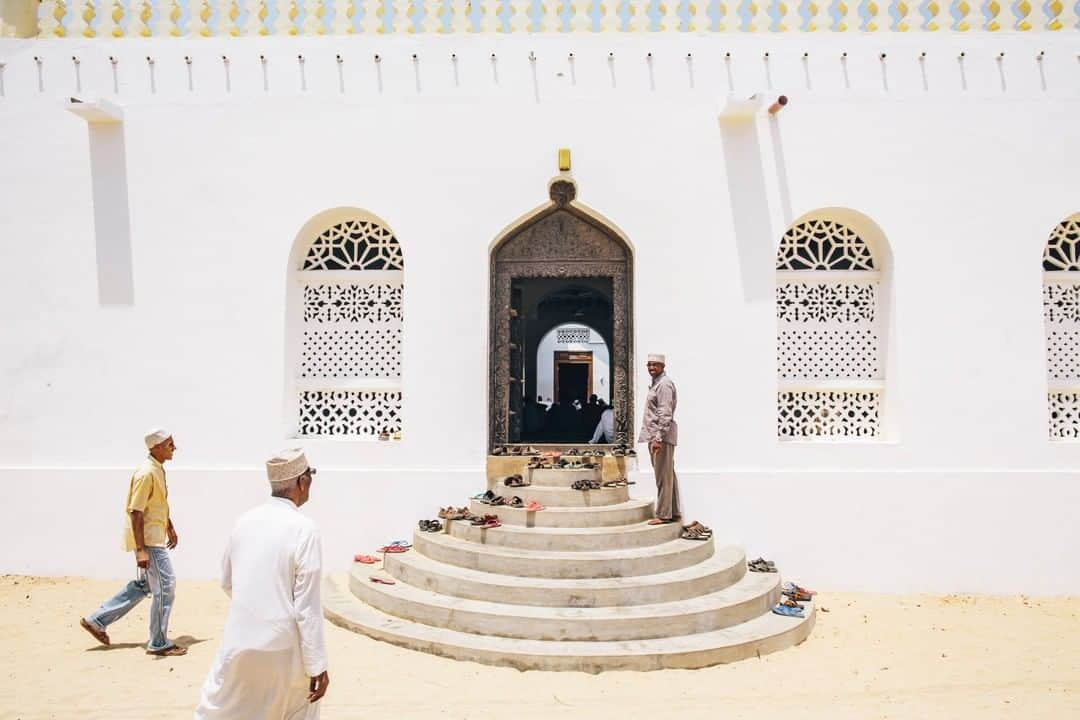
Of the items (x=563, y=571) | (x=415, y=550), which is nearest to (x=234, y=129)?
(x=415, y=550)

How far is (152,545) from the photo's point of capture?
171 inches

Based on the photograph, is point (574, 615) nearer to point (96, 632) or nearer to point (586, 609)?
point (586, 609)

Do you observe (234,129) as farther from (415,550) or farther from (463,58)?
(415,550)

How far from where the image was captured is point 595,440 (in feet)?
23.6

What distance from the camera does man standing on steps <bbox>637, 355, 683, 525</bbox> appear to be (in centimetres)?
548

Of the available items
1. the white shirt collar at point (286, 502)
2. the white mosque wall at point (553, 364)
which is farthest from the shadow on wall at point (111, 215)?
the white mosque wall at point (553, 364)

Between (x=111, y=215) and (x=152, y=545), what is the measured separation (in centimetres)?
341

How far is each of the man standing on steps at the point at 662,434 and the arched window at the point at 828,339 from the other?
1.33 metres

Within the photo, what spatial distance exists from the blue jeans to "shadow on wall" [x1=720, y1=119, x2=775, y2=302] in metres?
4.78

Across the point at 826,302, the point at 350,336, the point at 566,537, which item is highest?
the point at 826,302

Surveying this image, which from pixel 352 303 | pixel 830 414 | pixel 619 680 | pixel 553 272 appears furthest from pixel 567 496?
pixel 352 303

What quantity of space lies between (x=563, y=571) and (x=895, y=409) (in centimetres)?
332

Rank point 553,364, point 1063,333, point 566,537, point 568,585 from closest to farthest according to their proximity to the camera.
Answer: point 568,585 < point 566,537 < point 1063,333 < point 553,364

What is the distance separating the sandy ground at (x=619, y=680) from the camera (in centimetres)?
371
